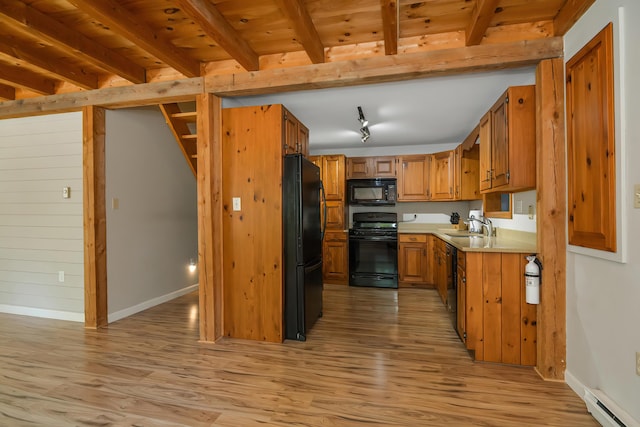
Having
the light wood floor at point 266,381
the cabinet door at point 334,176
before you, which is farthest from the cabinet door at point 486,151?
the cabinet door at point 334,176

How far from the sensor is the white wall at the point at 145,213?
3.23m

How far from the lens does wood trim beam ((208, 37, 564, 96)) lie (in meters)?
2.08

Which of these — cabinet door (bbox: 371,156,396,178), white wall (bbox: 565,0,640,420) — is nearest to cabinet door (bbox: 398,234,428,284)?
cabinet door (bbox: 371,156,396,178)

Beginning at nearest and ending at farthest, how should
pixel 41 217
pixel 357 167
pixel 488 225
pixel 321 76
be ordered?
pixel 321 76 → pixel 41 217 → pixel 488 225 → pixel 357 167

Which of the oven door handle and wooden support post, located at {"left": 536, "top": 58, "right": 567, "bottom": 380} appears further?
the oven door handle

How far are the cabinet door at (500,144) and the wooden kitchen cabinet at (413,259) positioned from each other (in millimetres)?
1885

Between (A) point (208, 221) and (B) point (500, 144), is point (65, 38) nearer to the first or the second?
(A) point (208, 221)

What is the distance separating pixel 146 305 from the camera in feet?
11.8

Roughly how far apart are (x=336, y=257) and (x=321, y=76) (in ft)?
9.85

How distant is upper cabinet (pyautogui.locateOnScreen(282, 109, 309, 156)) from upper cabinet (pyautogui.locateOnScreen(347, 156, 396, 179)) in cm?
184

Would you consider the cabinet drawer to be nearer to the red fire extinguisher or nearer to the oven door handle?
the oven door handle

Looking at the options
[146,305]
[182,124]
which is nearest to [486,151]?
[182,124]

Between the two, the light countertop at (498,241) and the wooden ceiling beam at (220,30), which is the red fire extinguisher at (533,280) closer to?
the light countertop at (498,241)

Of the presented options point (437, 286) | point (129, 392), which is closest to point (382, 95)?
point (437, 286)
